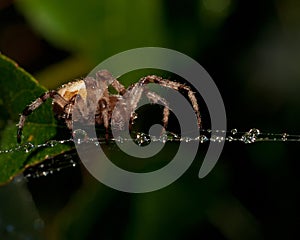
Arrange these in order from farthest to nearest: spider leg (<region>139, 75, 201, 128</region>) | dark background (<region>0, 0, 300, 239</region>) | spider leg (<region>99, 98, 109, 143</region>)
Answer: dark background (<region>0, 0, 300, 239</region>) → spider leg (<region>139, 75, 201, 128</region>) → spider leg (<region>99, 98, 109, 143</region>)

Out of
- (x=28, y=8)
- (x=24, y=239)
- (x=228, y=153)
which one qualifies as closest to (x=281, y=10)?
(x=228, y=153)

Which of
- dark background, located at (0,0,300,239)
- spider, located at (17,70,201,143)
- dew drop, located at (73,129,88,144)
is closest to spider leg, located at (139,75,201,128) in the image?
spider, located at (17,70,201,143)

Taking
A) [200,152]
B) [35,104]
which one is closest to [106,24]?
[200,152]

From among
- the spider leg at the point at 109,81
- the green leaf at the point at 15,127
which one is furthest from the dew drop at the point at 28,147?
the spider leg at the point at 109,81

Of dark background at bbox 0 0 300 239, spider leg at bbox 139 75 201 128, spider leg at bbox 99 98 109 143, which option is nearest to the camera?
spider leg at bbox 99 98 109 143

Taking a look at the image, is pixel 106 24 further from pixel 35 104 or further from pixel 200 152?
pixel 35 104

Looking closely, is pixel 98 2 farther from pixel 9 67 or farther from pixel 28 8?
pixel 9 67

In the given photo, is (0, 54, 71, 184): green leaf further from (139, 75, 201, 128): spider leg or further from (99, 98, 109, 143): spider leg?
(139, 75, 201, 128): spider leg
